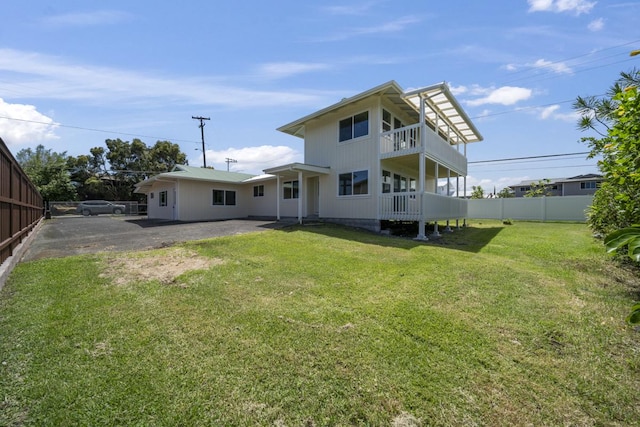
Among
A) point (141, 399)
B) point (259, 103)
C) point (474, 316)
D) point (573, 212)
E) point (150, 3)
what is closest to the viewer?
point (141, 399)

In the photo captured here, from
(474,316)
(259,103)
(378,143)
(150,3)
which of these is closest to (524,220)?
(378,143)

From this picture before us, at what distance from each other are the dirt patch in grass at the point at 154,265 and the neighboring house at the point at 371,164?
21.1ft

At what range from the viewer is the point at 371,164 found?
11500 millimetres

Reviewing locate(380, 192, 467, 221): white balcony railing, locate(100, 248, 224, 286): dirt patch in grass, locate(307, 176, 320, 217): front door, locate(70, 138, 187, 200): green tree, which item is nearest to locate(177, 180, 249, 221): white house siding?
locate(307, 176, 320, 217): front door

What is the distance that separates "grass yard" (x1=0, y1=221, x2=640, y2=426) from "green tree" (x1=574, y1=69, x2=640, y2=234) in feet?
5.26

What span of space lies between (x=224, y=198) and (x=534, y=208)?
21793 millimetres

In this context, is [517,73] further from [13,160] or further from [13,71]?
[13,71]

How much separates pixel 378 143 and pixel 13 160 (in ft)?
33.1

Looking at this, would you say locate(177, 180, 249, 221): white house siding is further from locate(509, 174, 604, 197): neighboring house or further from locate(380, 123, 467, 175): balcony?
locate(509, 174, 604, 197): neighboring house

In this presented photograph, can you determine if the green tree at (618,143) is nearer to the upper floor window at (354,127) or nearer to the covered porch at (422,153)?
the covered porch at (422,153)

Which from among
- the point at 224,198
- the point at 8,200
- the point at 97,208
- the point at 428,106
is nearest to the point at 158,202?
the point at 224,198

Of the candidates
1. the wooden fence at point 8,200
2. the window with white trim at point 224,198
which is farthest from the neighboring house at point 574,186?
the wooden fence at point 8,200

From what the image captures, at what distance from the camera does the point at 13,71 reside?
11.9m

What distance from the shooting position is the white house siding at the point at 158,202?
58.2ft
